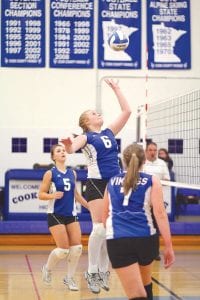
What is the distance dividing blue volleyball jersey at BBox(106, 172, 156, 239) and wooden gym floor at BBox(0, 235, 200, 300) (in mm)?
2437

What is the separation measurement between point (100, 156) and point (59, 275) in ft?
7.83

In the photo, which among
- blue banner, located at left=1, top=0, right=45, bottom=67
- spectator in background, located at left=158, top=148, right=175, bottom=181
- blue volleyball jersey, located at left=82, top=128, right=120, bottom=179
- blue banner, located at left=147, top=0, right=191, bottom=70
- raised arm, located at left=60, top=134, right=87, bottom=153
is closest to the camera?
raised arm, located at left=60, top=134, right=87, bottom=153

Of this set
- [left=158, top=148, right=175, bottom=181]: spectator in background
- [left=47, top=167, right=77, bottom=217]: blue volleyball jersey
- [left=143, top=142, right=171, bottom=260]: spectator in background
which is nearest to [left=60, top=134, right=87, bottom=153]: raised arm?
[left=47, top=167, right=77, bottom=217]: blue volleyball jersey

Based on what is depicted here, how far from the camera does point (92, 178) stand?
692cm

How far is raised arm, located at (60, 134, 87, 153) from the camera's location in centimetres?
645

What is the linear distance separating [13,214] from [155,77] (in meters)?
4.56

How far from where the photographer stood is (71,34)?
14.0 meters

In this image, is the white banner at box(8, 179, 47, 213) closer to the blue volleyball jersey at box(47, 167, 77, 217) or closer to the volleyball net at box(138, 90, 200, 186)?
the volleyball net at box(138, 90, 200, 186)

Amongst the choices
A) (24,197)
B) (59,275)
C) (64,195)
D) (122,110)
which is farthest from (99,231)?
(24,197)

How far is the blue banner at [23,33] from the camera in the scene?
1380 centimetres

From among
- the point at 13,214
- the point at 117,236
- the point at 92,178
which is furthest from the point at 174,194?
the point at 117,236

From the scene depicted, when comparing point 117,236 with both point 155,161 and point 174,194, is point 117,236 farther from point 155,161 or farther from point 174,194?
point 174,194

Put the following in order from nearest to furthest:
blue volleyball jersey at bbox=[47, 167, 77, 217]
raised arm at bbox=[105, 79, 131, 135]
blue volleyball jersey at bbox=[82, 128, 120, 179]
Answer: blue volleyball jersey at bbox=[82, 128, 120, 179]
raised arm at bbox=[105, 79, 131, 135]
blue volleyball jersey at bbox=[47, 167, 77, 217]

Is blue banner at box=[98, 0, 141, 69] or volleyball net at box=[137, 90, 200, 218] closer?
volleyball net at box=[137, 90, 200, 218]
